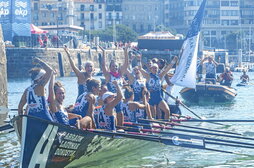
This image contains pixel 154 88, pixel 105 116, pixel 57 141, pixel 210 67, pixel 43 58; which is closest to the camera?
pixel 57 141

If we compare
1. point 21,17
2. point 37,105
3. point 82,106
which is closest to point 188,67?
point 82,106

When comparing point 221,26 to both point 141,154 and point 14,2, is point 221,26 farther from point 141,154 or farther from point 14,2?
point 141,154

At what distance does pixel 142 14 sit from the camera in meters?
153

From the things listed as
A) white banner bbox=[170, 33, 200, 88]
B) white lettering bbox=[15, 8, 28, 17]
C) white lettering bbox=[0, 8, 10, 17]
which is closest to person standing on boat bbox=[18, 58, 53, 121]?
white banner bbox=[170, 33, 200, 88]

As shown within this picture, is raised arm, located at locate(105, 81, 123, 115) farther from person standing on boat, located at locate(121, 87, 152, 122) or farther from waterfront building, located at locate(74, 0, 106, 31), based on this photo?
waterfront building, located at locate(74, 0, 106, 31)

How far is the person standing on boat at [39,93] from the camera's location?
11688 millimetres

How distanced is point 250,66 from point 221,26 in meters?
55.2

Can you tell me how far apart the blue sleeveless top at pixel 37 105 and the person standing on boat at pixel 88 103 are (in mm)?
1302

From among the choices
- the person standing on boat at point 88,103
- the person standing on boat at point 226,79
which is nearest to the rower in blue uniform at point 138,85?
Result: the person standing on boat at point 88,103

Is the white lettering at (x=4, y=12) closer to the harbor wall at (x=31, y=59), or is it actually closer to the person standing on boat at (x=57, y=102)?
the harbor wall at (x=31, y=59)

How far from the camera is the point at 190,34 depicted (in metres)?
20.5

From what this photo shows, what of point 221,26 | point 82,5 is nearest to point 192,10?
point 221,26

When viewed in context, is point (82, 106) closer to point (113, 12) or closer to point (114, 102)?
point (114, 102)

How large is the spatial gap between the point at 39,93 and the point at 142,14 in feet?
467
